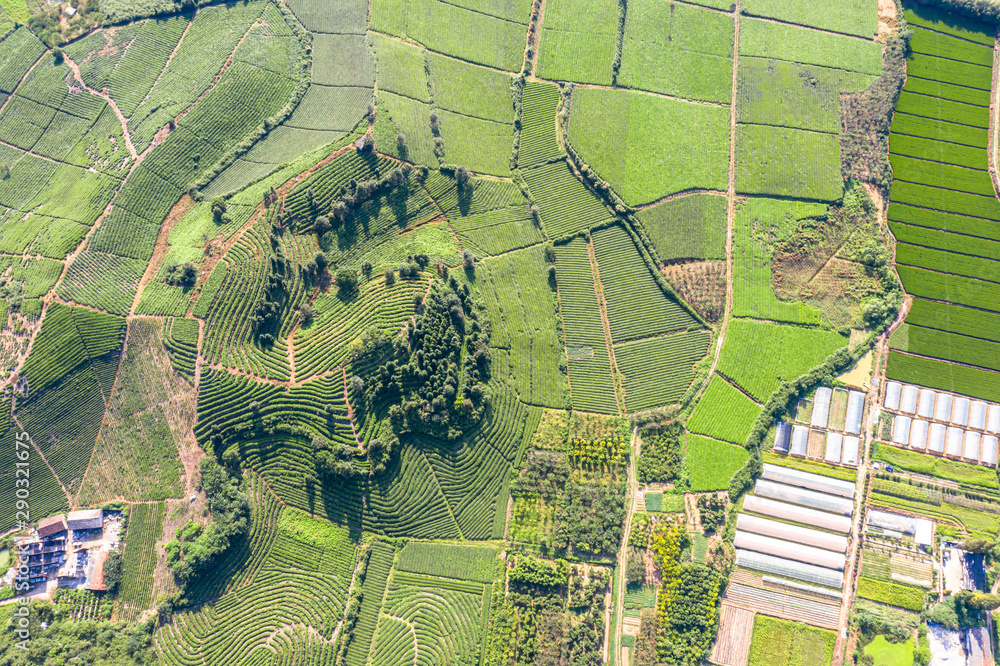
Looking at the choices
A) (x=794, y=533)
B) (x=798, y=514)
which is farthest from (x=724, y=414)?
(x=794, y=533)

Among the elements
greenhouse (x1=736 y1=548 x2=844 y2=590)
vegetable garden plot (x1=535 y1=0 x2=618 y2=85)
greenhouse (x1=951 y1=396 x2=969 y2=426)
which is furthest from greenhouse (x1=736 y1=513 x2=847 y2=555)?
vegetable garden plot (x1=535 y1=0 x2=618 y2=85)

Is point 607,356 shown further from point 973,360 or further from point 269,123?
point 269,123

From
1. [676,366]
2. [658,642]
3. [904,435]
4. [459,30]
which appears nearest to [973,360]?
[904,435]

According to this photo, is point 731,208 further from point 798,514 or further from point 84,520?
point 84,520

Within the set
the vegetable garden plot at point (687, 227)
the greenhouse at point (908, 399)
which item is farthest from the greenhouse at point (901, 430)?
the vegetable garden plot at point (687, 227)

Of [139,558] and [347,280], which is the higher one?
[347,280]

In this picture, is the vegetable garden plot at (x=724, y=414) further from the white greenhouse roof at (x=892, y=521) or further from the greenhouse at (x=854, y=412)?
the white greenhouse roof at (x=892, y=521)

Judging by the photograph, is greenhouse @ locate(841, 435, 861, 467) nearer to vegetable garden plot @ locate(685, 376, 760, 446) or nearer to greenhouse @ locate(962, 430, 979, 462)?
vegetable garden plot @ locate(685, 376, 760, 446)
